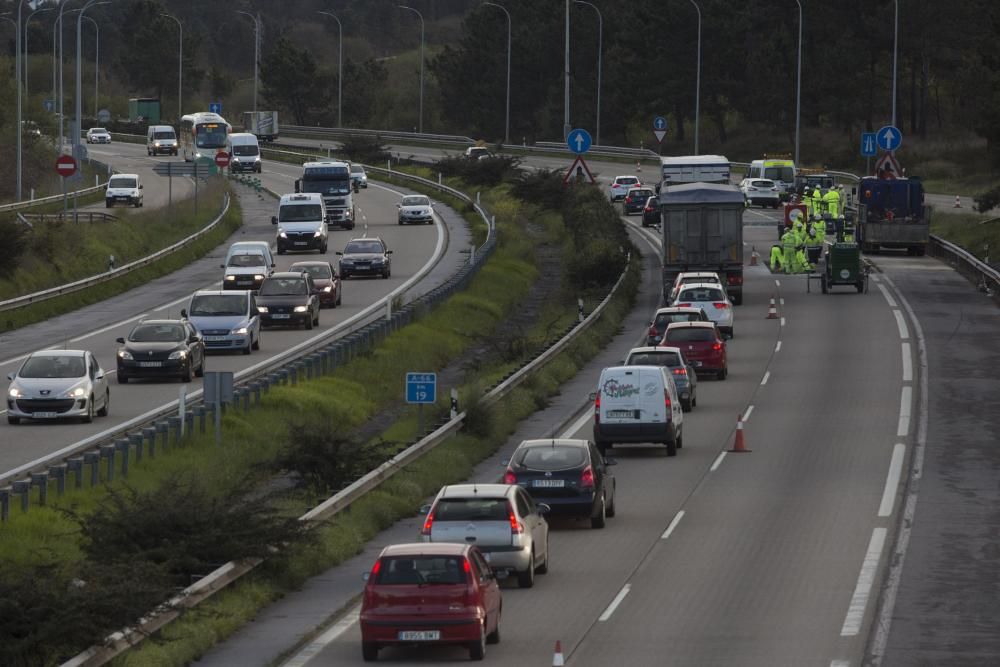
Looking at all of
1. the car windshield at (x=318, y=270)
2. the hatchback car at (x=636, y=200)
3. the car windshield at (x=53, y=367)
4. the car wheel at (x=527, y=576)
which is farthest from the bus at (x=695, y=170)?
the car wheel at (x=527, y=576)

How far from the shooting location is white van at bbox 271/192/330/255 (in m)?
72.1

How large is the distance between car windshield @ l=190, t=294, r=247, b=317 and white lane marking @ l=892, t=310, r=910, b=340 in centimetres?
1839

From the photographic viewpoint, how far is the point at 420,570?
19203mm

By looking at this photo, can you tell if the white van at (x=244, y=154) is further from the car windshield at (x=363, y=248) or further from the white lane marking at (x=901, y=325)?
the white lane marking at (x=901, y=325)

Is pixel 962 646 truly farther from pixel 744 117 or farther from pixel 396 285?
pixel 744 117

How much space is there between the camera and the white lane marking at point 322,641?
1962cm

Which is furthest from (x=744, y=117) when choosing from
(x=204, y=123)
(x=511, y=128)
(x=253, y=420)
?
(x=253, y=420)

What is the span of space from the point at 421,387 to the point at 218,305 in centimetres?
1530

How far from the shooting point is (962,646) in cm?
2030

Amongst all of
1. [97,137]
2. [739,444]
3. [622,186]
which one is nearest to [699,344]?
[739,444]

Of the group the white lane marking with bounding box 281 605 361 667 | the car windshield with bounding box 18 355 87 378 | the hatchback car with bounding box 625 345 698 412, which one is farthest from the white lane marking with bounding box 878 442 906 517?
the car windshield with bounding box 18 355 87 378

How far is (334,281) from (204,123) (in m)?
63.7

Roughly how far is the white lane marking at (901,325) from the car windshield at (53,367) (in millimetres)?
25097

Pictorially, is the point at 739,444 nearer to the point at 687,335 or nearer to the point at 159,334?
the point at 687,335
